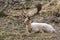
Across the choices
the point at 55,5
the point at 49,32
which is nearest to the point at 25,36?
the point at 49,32

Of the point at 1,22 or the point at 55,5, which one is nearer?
the point at 1,22

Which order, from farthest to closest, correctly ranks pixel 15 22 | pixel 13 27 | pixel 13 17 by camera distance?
pixel 13 17 → pixel 15 22 → pixel 13 27

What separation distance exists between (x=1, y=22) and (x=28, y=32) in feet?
7.95

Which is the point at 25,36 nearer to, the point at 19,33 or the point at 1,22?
the point at 19,33

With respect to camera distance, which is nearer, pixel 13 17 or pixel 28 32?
pixel 28 32

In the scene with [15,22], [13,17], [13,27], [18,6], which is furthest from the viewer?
[18,6]

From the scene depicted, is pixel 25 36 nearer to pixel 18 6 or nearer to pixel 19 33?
pixel 19 33

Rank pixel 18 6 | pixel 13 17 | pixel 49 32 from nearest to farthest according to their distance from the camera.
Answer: pixel 49 32
pixel 13 17
pixel 18 6

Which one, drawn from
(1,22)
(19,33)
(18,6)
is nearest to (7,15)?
(1,22)

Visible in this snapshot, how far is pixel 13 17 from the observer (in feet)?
35.7

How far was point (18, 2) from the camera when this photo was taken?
1409 centimetres

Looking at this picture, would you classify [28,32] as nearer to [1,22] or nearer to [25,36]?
[25,36]

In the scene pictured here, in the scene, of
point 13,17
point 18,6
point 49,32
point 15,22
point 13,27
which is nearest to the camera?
point 49,32

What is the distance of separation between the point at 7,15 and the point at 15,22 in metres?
1.52
